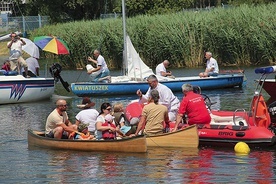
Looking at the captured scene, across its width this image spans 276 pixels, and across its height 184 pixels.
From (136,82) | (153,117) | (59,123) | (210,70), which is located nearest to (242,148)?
(153,117)

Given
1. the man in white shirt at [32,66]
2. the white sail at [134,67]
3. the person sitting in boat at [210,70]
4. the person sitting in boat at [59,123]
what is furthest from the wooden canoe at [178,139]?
the white sail at [134,67]

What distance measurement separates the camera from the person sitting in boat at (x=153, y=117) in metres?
17.6

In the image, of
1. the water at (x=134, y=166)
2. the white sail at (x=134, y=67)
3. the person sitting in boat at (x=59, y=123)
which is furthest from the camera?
the white sail at (x=134, y=67)

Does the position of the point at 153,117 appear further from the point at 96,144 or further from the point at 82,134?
the point at 82,134

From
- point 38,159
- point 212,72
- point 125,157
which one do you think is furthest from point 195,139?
point 212,72

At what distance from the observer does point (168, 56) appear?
4438cm

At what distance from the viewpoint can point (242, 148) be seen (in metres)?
17.4

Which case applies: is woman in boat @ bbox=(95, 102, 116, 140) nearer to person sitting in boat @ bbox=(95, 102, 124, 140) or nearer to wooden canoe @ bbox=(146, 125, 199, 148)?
person sitting in boat @ bbox=(95, 102, 124, 140)

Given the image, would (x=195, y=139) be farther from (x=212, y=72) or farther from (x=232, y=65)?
(x=232, y=65)

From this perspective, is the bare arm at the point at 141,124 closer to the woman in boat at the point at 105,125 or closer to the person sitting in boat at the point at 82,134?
the woman in boat at the point at 105,125

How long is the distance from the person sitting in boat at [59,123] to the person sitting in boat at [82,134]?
0.11 metres

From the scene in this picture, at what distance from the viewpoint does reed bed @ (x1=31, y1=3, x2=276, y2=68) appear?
4131 cm

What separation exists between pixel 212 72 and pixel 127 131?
13631 millimetres

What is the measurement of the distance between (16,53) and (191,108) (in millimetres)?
12105
